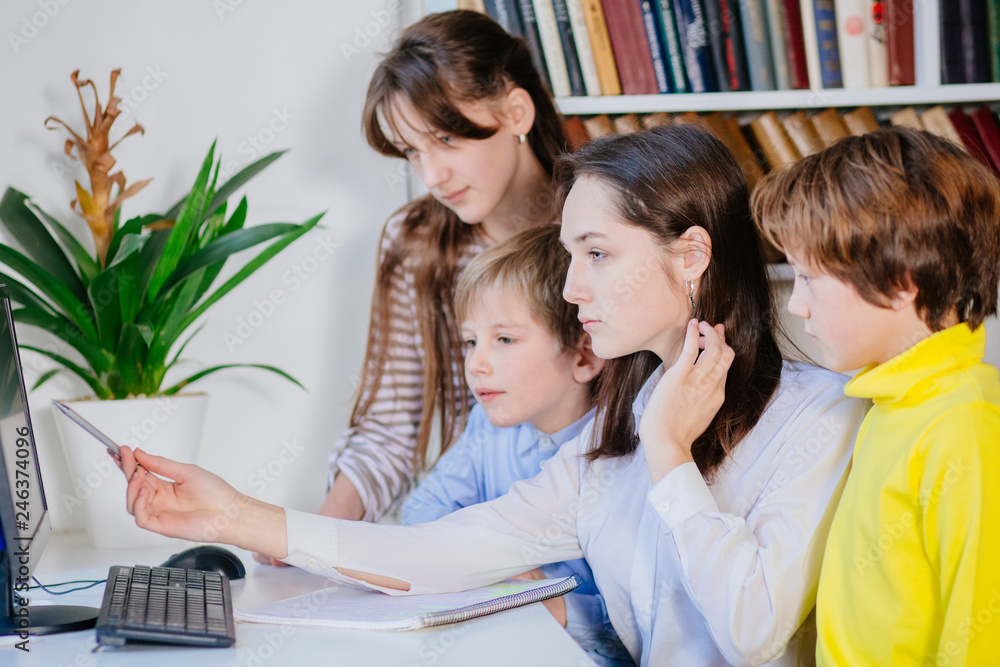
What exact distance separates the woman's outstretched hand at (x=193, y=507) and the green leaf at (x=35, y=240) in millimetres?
566

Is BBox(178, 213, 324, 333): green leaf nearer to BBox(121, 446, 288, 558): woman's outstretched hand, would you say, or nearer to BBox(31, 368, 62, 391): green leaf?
BBox(31, 368, 62, 391): green leaf

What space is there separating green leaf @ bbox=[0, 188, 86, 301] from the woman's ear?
1.05 metres

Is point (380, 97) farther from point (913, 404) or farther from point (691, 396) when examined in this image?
point (913, 404)

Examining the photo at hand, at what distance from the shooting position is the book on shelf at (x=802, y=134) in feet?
5.50

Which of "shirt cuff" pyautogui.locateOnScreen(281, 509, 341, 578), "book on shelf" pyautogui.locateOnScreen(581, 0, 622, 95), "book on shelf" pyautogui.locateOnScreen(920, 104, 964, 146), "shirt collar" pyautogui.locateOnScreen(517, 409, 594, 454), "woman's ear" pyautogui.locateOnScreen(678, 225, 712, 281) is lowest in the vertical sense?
"shirt collar" pyautogui.locateOnScreen(517, 409, 594, 454)

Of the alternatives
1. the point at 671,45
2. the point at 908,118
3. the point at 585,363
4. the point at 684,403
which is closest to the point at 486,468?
the point at 585,363

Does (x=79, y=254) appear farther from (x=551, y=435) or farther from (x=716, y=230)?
(x=716, y=230)

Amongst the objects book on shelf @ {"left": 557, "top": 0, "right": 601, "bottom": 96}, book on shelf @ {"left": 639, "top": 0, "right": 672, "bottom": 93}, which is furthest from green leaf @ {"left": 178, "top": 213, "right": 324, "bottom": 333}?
book on shelf @ {"left": 639, "top": 0, "right": 672, "bottom": 93}

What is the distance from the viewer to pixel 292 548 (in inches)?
41.0

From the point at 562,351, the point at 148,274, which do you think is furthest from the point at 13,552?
the point at 562,351

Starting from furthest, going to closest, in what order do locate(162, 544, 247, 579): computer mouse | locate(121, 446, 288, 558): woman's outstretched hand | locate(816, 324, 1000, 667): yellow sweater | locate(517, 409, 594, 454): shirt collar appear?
locate(517, 409, 594, 454): shirt collar < locate(162, 544, 247, 579): computer mouse < locate(121, 446, 288, 558): woman's outstretched hand < locate(816, 324, 1000, 667): yellow sweater

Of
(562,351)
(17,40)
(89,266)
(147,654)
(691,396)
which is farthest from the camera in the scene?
(17,40)

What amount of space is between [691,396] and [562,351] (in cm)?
37

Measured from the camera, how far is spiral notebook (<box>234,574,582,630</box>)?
904mm
